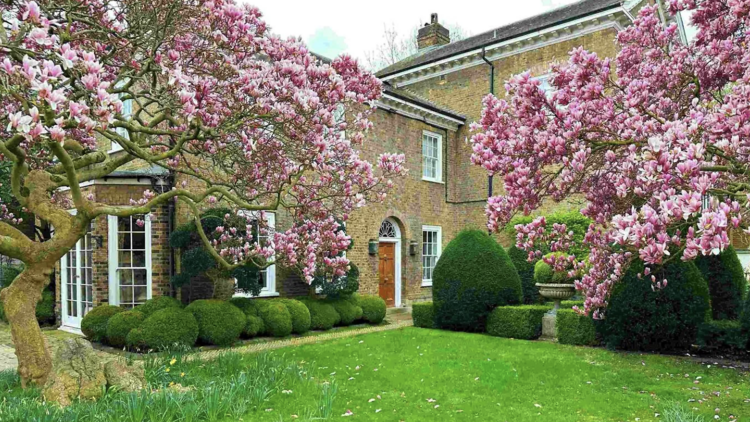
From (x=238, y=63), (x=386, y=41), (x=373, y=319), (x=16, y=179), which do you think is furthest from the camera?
(x=386, y=41)

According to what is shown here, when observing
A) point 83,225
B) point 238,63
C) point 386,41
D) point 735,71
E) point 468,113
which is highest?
point 386,41

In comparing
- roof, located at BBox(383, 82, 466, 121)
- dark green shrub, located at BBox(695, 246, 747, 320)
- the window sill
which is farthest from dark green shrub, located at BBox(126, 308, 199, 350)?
the window sill

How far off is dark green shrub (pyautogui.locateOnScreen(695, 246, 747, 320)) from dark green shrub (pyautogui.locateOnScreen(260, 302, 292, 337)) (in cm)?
816

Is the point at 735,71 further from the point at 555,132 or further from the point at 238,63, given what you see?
the point at 238,63

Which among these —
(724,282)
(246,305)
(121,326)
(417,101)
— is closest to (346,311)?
(246,305)

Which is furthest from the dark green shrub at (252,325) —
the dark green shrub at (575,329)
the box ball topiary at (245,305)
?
the dark green shrub at (575,329)

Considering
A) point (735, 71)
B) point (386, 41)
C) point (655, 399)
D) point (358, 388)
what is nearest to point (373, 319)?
point (358, 388)

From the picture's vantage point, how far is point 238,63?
6277mm

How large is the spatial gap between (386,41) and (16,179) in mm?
29592

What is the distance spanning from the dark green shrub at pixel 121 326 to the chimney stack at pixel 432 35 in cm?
1854

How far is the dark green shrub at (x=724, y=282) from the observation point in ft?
31.7

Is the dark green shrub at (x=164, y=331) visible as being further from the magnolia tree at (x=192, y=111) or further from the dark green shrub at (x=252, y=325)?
the magnolia tree at (x=192, y=111)

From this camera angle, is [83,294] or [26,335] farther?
[83,294]

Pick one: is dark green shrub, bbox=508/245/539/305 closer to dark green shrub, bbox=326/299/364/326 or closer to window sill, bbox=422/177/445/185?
dark green shrub, bbox=326/299/364/326
